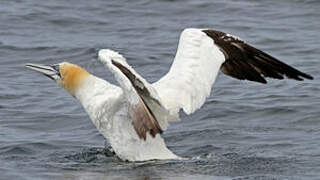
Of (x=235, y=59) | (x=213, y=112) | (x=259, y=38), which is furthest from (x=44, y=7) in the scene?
(x=235, y=59)

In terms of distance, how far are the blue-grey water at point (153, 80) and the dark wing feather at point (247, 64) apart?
71 cm

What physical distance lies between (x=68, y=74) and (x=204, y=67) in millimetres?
1461

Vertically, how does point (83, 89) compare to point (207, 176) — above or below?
above

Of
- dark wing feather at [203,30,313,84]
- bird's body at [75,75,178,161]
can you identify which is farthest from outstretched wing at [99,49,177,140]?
dark wing feather at [203,30,313,84]

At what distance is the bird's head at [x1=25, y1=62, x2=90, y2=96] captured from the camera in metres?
11.0

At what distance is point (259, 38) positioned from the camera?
1692 centimetres

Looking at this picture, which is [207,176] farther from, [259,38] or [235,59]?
[259,38]

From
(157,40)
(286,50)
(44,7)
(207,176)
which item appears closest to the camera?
(207,176)

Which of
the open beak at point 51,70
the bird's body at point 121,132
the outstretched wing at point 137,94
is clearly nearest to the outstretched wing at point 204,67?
the bird's body at point 121,132

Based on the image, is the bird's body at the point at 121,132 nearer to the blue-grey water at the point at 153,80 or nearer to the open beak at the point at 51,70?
the blue-grey water at the point at 153,80

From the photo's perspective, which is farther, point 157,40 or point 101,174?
point 157,40

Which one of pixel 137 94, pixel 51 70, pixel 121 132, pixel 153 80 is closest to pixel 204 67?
pixel 121 132

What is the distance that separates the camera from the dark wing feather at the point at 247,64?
1139 centimetres

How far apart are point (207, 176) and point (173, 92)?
96cm
